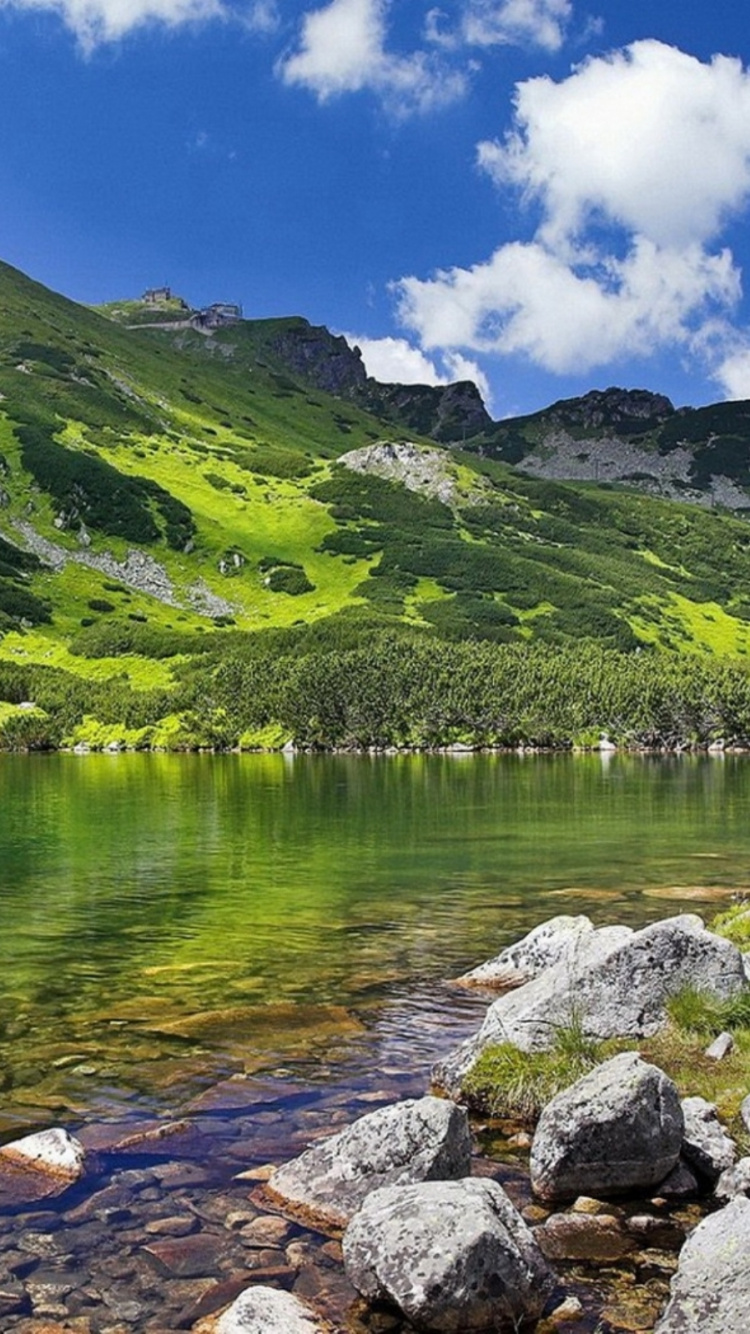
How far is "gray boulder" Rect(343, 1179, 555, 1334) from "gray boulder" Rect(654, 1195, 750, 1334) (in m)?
1.48

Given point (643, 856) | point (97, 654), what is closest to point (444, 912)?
point (643, 856)

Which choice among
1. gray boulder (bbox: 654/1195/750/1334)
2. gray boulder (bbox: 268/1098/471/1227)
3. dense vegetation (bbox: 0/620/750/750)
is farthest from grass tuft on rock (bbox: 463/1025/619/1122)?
dense vegetation (bbox: 0/620/750/750)

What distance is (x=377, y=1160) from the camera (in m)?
12.9

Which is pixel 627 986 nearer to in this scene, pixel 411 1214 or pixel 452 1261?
pixel 411 1214

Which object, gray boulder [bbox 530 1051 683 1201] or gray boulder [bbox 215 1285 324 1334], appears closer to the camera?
gray boulder [bbox 215 1285 324 1334]

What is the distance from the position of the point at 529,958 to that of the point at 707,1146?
10006 mm

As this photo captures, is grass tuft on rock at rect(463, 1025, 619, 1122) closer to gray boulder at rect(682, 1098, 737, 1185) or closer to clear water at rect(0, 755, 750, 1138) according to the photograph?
gray boulder at rect(682, 1098, 737, 1185)

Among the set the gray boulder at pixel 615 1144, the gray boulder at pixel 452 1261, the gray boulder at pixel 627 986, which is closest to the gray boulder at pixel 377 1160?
the gray boulder at pixel 615 1144

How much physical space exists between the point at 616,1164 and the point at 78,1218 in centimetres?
632

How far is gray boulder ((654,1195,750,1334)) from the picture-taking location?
9.07 metres

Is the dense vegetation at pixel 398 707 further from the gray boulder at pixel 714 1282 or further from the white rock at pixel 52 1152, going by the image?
the gray boulder at pixel 714 1282

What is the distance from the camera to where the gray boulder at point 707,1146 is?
44.2ft

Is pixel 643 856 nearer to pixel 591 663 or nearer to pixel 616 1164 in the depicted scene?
pixel 616 1164

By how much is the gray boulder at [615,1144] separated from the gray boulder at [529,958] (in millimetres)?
9568
